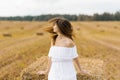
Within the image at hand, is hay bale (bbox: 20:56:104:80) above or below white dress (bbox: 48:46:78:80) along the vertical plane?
below

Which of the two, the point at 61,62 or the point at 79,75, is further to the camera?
the point at 79,75

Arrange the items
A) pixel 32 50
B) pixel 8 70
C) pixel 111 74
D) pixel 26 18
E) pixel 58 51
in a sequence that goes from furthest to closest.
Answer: pixel 26 18
pixel 32 50
pixel 111 74
pixel 8 70
pixel 58 51

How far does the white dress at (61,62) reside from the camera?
681cm

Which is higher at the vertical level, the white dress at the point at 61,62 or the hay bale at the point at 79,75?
the white dress at the point at 61,62

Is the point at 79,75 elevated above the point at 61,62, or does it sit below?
below

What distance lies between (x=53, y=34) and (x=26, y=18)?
105 metres

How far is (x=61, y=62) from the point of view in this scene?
685 cm

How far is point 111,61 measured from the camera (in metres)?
16.2

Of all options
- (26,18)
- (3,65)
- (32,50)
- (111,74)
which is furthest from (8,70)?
(26,18)

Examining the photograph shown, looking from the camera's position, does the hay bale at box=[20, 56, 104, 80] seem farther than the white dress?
Yes

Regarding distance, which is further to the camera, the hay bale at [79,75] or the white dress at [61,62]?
the hay bale at [79,75]

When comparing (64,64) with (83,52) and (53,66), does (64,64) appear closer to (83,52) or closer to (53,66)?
(53,66)

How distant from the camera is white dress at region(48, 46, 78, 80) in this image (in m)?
6.81

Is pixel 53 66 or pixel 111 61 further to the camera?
pixel 111 61
